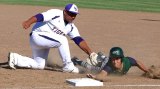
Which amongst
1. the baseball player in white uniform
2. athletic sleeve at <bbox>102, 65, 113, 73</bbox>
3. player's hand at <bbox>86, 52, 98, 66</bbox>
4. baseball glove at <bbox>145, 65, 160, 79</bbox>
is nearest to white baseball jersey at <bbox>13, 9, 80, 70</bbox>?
the baseball player in white uniform

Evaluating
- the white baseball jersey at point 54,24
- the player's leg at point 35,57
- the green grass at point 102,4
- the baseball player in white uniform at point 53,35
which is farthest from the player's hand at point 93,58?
the green grass at point 102,4

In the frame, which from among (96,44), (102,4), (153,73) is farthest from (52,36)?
(102,4)

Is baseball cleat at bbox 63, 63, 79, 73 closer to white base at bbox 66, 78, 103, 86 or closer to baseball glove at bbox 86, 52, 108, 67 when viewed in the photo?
baseball glove at bbox 86, 52, 108, 67

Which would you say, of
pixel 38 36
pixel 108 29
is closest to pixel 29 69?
pixel 38 36

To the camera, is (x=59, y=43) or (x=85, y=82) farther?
(x=59, y=43)

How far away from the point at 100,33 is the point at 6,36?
11.2 ft

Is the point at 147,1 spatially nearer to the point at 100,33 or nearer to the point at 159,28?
the point at 159,28

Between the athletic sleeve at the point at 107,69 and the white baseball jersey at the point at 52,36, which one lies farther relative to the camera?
the white baseball jersey at the point at 52,36

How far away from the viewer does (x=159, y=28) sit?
20406 mm

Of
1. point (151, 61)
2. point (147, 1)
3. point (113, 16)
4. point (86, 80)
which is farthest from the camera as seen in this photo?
point (147, 1)

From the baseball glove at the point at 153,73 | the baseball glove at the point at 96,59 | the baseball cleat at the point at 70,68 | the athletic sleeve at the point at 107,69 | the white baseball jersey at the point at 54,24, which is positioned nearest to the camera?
the athletic sleeve at the point at 107,69

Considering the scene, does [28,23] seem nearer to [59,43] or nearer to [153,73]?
[59,43]

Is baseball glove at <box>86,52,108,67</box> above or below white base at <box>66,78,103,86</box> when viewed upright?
above

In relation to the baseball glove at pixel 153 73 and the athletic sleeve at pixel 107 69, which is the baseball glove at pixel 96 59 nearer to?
the athletic sleeve at pixel 107 69
